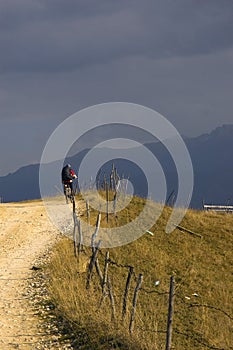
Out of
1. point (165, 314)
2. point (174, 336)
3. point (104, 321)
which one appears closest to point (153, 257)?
point (165, 314)

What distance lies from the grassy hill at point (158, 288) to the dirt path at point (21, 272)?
830 millimetres

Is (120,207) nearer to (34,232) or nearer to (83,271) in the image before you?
(34,232)

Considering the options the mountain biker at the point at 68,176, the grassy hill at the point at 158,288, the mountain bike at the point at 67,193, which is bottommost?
the grassy hill at the point at 158,288

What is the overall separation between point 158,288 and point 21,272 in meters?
Answer: 8.20

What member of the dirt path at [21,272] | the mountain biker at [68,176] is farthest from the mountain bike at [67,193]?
the dirt path at [21,272]

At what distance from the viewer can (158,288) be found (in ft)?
86.0

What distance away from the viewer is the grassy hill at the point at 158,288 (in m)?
13.5

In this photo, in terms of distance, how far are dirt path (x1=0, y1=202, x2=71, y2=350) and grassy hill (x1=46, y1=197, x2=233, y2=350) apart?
830 millimetres

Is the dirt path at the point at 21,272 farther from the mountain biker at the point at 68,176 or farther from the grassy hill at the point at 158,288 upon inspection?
the mountain biker at the point at 68,176

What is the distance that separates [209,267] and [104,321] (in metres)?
19.9

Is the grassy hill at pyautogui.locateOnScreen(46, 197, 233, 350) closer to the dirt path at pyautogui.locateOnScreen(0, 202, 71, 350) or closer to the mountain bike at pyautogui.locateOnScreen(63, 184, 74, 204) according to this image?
the dirt path at pyautogui.locateOnScreen(0, 202, 71, 350)

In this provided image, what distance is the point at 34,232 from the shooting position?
96.8 ft

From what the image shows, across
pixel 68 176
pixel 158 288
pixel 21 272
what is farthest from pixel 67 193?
pixel 21 272

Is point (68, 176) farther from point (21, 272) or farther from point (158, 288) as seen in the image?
point (21, 272)
